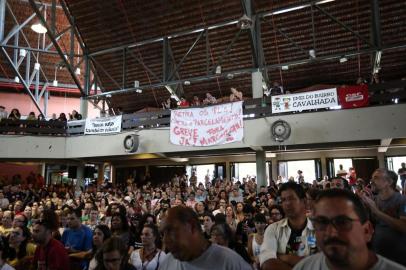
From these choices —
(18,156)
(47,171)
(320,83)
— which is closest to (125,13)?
(18,156)

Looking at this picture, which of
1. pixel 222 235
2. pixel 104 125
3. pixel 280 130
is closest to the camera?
pixel 222 235

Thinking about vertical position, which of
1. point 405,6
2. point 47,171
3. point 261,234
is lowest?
point 261,234

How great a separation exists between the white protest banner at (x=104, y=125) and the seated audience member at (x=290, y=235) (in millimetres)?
11205

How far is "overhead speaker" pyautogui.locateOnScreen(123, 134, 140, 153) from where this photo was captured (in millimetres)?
12672

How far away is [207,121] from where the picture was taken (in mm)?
11039

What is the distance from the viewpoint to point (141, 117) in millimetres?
12945

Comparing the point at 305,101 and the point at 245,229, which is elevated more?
the point at 305,101

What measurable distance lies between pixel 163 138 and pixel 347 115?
618 cm

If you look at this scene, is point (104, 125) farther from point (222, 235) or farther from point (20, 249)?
point (222, 235)

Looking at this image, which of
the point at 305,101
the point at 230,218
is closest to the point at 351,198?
the point at 230,218

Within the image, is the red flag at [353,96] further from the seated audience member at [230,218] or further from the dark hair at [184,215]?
the dark hair at [184,215]

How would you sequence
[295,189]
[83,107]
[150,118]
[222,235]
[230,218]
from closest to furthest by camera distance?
[295,189] < [222,235] < [230,218] < [150,118] < [83,107]

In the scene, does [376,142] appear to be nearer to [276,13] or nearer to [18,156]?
[276,13]

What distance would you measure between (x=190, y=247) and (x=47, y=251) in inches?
105
